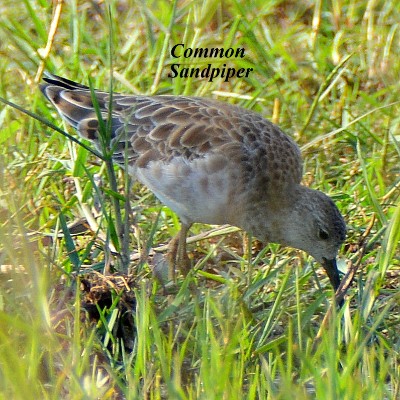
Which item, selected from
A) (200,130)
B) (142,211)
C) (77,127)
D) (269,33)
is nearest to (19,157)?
(77,127)

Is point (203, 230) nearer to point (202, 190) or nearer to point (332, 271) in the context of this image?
point (202, 190)

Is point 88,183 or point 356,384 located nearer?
point 356,384

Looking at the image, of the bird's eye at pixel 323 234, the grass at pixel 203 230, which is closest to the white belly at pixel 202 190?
the grass at pixel 203 230

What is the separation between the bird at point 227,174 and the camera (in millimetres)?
4820

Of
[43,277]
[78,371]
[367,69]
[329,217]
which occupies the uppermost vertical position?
[367,69]

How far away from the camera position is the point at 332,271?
15.4 feet

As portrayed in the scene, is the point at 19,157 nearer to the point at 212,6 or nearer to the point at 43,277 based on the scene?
the point at 212,6

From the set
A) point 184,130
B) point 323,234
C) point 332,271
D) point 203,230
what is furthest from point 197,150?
point 332,271

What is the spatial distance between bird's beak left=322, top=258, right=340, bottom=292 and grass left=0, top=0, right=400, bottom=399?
8 centimetres

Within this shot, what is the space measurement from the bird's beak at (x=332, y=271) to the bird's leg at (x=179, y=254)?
2.25 feet

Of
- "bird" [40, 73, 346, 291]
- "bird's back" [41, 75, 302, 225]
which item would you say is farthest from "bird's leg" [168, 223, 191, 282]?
"bird's back" [41, 75, 302, 225]

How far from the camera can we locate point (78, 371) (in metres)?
3.33

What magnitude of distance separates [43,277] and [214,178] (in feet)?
5.64

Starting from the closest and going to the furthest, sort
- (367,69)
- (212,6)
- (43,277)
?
1. (43,277)
2. (212,6)
3. (367,69)
